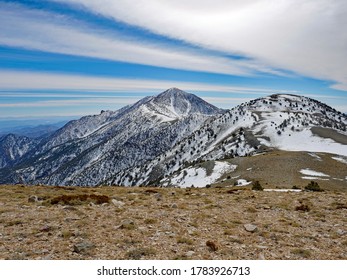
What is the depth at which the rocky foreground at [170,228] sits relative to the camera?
13.1 m

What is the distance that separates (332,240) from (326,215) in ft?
17.8

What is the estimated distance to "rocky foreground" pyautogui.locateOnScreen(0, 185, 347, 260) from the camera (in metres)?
13.1

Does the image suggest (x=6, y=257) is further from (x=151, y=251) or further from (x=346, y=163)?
(x=346, y=163)

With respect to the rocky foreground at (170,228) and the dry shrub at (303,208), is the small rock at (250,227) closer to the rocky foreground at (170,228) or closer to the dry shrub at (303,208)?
the rocky foreground at (170,228)

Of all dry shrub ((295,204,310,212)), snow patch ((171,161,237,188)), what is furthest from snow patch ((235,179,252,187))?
dry shrub ((295,204,310,212))

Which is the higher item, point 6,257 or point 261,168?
point 6,257

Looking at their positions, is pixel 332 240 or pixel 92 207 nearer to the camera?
pixel 332 240

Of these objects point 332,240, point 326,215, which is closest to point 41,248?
point 332,240

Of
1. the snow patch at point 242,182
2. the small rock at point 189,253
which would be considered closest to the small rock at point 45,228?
the small rock at point 189,253

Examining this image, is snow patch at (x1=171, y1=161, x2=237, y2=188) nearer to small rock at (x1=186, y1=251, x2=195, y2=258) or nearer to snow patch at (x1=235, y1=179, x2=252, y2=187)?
snow patch at (x1=235, y1=179, x2=252, y2=187)

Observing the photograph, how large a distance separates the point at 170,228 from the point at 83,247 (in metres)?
5.00

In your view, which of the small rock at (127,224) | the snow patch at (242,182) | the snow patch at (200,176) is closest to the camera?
the small rock at (127,224)

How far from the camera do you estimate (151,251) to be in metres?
13.0

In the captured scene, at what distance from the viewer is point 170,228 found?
53.6 feet
